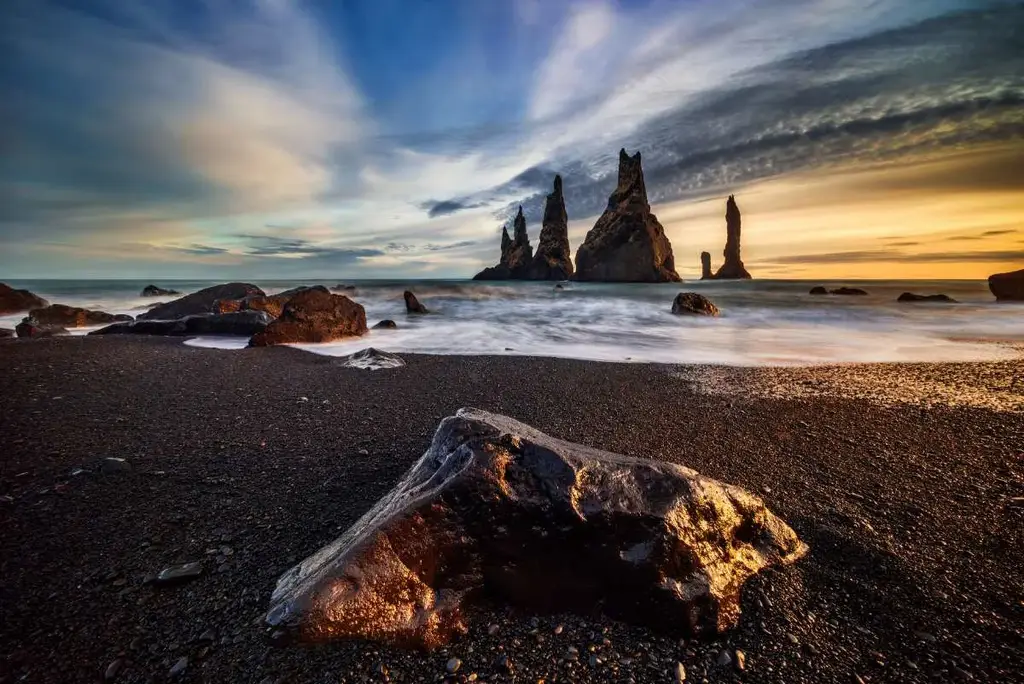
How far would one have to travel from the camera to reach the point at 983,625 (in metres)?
1.82

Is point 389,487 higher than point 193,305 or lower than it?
lower

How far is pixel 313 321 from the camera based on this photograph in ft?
31.1

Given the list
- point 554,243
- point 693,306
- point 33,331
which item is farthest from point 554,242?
point 33,331

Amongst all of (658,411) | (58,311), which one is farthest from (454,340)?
(58,311)

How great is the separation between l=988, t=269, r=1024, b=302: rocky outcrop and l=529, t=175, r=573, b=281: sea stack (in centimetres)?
6564

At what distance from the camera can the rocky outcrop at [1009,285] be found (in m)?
21.1

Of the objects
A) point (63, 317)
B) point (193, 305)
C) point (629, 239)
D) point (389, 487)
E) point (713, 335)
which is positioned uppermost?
point (629, 239)

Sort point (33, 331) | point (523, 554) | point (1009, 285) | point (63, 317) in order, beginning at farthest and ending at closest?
point (1009, 285) < point (63, 317) < point (33, 331) < point (523, 554)

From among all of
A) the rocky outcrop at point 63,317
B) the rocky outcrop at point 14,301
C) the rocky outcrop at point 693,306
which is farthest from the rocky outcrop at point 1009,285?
the rocky outcrop at point 14,301

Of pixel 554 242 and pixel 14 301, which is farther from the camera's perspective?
pixel 554 242

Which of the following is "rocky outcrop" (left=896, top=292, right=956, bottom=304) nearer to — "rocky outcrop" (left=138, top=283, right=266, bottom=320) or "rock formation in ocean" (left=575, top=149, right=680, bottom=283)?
"rocky outcrop" (left=138, top=283, right=266, bottom=320)

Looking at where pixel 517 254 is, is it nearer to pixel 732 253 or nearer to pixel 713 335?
pixel 732 253

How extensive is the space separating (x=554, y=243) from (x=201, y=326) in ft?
260

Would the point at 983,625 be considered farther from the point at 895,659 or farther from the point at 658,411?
the point at 658,411
